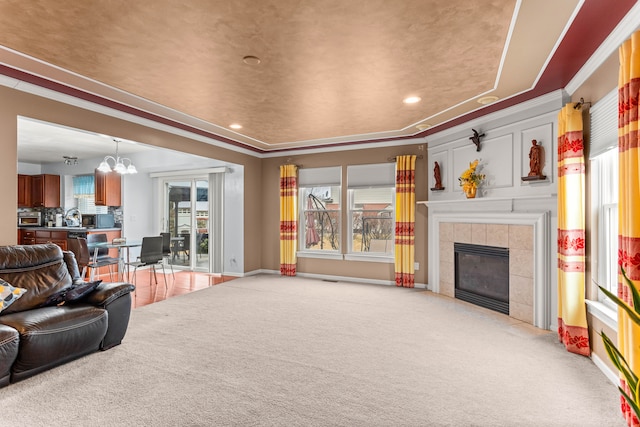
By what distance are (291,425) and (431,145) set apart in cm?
473

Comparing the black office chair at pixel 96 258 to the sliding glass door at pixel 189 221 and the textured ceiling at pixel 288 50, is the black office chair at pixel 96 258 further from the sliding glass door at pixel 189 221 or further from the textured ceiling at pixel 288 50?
the textured ceiling at pixel 288 50

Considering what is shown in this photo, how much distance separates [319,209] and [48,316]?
465 centimetres

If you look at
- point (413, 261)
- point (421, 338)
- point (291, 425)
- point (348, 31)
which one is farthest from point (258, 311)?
point (348, 31)

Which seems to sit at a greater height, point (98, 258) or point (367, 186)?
point (367, 186)

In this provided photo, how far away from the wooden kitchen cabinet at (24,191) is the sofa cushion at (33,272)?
6156mm

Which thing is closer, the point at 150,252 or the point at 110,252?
the point at 150,252

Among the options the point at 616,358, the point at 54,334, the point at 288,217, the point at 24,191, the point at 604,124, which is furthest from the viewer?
the point at 24,191

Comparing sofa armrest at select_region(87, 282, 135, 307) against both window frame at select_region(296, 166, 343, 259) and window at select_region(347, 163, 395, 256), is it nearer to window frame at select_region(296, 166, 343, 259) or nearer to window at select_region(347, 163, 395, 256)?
window frame at select_region(296, 166, 343, 259)

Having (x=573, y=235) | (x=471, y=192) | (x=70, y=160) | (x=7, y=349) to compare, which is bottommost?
(x=7, y=349)

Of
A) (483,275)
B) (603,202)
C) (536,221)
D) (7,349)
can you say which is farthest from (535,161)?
(7,349)

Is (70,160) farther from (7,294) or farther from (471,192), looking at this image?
(471,192)

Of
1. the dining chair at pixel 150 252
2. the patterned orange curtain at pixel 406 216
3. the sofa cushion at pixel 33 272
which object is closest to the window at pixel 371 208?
the patterned orange curtain at pixel 406 216

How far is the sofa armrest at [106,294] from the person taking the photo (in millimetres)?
3080

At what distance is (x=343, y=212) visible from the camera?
252 inches
